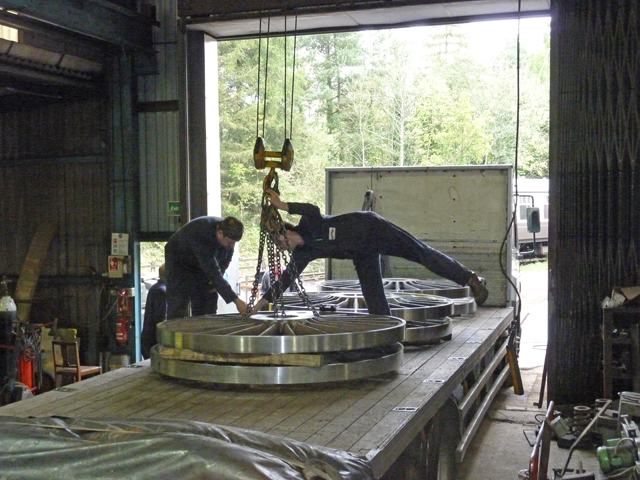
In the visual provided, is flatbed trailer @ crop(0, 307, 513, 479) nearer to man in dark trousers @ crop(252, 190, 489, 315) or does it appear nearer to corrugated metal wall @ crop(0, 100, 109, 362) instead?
man in dark trousers @ crop(252, 190, 489, 315)

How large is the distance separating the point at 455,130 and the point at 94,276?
844 inches

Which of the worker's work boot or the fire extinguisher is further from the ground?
the worker's work boot

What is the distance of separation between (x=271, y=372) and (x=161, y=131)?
658cm

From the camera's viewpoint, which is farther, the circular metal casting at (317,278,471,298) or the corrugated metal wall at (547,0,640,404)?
the circular metal casting at (317,278,471,298)

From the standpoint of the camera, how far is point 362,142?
97.3 feet

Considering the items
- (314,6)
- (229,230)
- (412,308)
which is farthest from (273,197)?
(314,6)

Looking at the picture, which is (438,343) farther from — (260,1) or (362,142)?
(362,142)

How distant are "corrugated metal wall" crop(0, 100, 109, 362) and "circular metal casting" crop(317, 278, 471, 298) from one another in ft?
12.2

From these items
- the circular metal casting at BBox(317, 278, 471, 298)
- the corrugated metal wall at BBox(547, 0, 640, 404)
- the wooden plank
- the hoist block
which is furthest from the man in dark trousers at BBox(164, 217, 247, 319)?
the wooden plank

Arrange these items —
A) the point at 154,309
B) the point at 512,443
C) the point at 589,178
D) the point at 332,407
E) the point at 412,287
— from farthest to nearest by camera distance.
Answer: the point at 154,309 → the point at 412,287 → the point at 589,178 → the point at 512,443 → the point at 332,407

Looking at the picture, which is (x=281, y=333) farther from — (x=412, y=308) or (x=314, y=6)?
(x=314, y=6)

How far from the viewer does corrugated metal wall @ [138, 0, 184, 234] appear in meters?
9.95

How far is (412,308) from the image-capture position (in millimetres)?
6117

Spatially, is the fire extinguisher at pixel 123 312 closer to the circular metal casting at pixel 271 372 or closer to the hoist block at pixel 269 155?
the hoist block at pixel 269 155
